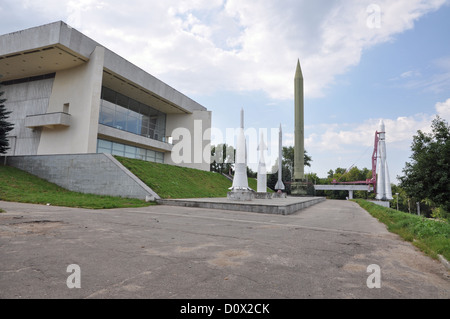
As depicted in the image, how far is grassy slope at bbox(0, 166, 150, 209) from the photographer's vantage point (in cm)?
1348

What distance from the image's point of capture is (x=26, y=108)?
28172mm

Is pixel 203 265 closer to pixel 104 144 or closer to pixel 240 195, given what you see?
pixel 240 195

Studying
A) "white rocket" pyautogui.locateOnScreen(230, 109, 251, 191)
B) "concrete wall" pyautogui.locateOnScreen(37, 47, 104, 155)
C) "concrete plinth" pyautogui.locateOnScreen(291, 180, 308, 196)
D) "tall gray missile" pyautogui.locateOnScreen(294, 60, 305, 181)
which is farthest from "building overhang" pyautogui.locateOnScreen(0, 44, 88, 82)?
"concrete plinth" pyautogui.locateOnScreen(291, 180, 308, 196)

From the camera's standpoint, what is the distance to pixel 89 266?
12.4ft

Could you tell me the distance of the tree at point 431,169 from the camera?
753 inches

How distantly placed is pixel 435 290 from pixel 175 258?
147 inches

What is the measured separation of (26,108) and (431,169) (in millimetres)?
39210

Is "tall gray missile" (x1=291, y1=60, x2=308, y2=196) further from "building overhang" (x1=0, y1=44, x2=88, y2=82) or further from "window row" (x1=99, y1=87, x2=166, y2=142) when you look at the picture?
"building overhang" (x1=0, y1=44, x2=88, y2=82)

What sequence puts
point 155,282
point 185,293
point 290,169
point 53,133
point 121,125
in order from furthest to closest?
point 290,169, point 121,125, point 53,133, point 155,282, point 185,293

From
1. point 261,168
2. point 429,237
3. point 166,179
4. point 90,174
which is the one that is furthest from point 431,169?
point 90,174

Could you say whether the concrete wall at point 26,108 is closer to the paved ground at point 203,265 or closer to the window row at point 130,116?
the window row at point 130,116

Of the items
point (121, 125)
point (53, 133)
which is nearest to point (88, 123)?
point (53, 133)

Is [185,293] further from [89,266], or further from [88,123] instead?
[88,123]

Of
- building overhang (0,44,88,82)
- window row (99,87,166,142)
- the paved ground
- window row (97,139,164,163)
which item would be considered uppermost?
building overhang (0,44,88,82)
